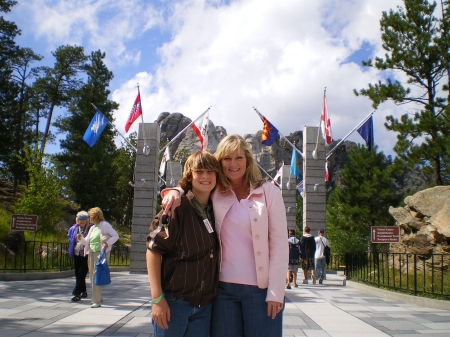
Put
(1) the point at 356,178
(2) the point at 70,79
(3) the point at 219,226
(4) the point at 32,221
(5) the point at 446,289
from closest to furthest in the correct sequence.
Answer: (3) the point at 219,226 < (5) the point at 446,289 < (4) the point at 32,221 < (1) the point at 356,178 < (2) the point at 70,79

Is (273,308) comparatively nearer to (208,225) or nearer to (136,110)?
(208,225)

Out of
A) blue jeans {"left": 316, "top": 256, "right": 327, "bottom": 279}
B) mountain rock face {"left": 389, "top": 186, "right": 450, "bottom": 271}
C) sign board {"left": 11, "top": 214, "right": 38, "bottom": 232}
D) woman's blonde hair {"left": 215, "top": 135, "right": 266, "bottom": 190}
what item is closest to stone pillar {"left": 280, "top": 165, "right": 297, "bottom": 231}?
mountain rock face {"left": 389, "top": 186, "right": 450, "bottom": 271}

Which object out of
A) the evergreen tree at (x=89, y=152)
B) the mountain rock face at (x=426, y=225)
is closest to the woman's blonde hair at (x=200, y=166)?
the mountain rock face at (x=426, y=225)

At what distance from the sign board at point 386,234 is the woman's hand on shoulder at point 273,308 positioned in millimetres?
11698

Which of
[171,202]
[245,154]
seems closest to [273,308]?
[171,202]

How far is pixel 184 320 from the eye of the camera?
260cm

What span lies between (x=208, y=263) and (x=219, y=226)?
0.80ft

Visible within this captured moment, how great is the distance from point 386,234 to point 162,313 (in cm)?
1231

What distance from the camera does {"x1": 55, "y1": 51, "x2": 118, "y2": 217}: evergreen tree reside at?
3719 cm

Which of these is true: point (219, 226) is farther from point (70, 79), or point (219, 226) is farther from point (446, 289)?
point (70, 79)

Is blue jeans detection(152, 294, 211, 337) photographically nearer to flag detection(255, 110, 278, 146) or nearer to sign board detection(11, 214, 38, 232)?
sign board detection(11, 214, 38, 232)

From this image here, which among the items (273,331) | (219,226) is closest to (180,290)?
(219,226)

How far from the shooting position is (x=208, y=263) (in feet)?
8.79

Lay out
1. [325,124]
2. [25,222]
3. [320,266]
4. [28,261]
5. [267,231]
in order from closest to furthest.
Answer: [267,231]
[25,222]
[28,261]
[320,266]
[325,124]
